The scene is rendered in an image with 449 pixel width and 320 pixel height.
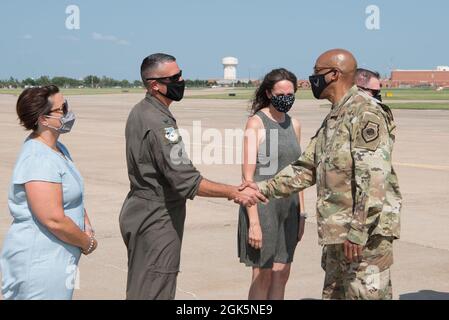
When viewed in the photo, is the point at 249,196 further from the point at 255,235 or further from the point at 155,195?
the point at 155,195

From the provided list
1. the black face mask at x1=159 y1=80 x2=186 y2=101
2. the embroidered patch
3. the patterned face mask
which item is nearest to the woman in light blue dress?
the black face mask at x1=159 y1=80 x2=186 y2=101

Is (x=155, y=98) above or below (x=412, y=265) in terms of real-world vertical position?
above

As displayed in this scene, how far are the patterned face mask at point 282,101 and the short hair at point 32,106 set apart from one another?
5.66 ft

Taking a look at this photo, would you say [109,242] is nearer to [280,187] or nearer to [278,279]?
[278,279]

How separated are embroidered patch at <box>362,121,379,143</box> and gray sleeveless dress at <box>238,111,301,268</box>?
128 cm

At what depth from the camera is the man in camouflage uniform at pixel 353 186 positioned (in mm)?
3473

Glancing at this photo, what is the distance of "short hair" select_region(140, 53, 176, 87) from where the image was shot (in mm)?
3973

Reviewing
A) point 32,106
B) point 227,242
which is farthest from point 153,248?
point 227,242

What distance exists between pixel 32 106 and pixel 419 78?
176m

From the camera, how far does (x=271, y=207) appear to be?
4.70m

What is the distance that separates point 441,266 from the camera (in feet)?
21.7

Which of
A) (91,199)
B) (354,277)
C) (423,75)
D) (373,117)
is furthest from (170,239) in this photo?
(423,75)

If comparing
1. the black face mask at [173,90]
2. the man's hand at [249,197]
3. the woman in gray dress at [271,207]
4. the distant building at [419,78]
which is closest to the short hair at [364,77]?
the woman in gray dress at [271,207]
